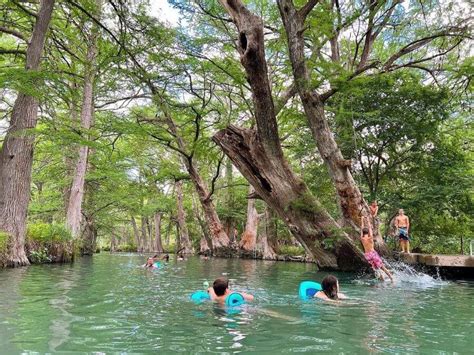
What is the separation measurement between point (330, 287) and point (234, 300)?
77.4 inches

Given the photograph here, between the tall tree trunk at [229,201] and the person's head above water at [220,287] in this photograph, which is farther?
the tall tree trunk at [229,201]

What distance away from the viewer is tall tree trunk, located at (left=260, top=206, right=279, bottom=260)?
102ft

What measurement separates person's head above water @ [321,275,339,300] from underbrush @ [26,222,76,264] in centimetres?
1226

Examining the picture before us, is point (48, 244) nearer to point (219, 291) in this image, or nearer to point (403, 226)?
point (219, 291)

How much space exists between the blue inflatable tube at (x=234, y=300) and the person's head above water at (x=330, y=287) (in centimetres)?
176

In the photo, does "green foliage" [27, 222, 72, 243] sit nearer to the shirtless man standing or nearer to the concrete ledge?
the shirtless man standing

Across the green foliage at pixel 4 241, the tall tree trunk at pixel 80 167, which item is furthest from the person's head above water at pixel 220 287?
the tall tree trunk at pixel 80 167

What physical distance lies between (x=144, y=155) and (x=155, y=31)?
20.5m

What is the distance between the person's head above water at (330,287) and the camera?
7.99m

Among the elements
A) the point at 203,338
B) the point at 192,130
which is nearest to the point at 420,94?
the point at 192,130

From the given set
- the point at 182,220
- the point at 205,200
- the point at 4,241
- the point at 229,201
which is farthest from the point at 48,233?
the point at 229,201

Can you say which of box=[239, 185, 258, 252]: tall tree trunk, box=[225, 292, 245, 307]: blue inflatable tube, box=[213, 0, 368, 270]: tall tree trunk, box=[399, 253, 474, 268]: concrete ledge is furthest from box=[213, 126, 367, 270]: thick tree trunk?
box=[239, 185, 258, 252]: tall tree trunk

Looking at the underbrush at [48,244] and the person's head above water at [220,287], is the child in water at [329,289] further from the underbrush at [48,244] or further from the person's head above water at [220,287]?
the underbrush at [48,244]

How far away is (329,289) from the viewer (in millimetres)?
8078
